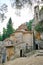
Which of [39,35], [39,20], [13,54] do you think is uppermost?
[39,20]

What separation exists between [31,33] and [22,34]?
1.28 meters

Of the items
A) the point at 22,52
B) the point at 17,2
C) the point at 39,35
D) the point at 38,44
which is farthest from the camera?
the point at 39,35

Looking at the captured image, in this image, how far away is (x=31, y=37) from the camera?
28859mm

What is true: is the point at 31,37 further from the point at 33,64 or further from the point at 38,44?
the point at 33,64

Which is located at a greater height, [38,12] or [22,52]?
[38,12]

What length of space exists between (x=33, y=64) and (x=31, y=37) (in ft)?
51.0

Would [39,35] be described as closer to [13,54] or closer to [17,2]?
[13,54]

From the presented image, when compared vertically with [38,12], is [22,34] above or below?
below

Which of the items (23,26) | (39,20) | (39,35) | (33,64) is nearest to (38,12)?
(39,20)

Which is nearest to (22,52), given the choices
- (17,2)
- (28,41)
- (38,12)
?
(28,41)

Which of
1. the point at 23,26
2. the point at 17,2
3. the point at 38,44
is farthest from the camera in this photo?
the point at 23,26

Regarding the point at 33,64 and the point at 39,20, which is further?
the point at 39,20

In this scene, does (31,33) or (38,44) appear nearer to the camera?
(38,44)

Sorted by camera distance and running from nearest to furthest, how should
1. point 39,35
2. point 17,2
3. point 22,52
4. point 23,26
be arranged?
1. point 17,2
2. point 22,52
3. point 39,35
4. point 23,26
